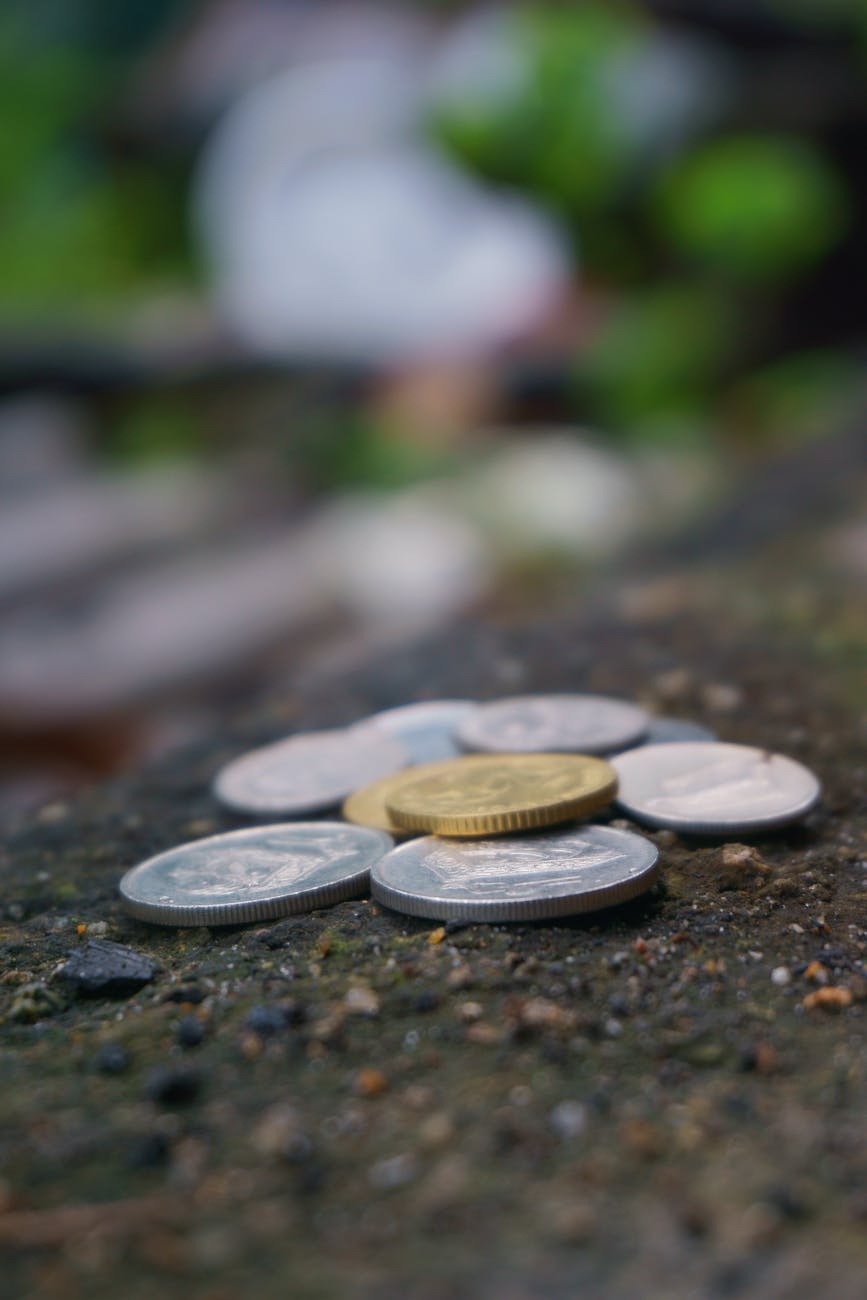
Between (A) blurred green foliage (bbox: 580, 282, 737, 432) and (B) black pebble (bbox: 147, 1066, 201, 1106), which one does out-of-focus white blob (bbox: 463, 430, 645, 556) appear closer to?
(A) blurred green foliage (bbox: 580, 282, 737, 432)

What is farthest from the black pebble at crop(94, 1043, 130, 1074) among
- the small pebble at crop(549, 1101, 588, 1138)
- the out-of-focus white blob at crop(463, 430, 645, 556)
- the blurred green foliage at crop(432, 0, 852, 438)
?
the blurred green foliage at crop(432, 0, 852, 438)

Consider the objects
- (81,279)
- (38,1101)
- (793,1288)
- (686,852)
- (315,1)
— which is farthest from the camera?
(315,1)

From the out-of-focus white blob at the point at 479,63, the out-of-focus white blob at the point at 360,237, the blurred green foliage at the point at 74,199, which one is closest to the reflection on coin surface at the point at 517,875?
the out-of-focus white blob at the point at 360,237

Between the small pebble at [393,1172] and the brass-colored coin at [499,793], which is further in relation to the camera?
the brass-colored coin at [499,793]

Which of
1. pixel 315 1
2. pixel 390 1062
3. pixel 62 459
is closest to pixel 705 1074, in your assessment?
pixel 390 1062

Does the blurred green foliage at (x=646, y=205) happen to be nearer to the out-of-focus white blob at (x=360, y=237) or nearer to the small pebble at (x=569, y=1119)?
the out-of-focus white blob at (x=360, y=237)

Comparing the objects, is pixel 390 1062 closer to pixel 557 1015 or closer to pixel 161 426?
pixel 557 1015
